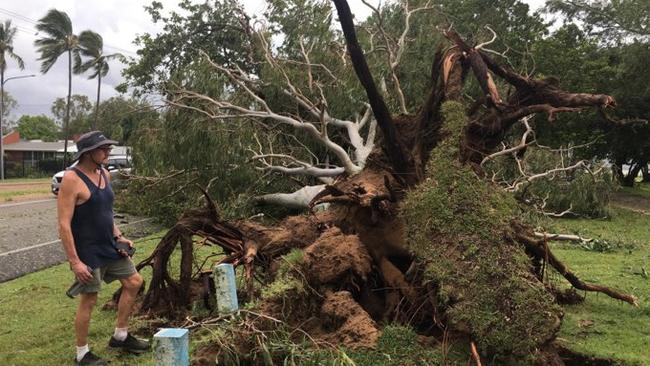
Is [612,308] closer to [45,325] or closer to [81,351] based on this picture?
[81,351]

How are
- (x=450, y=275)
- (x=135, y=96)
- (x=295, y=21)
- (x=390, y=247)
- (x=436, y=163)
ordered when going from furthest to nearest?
(x=135, y=96) → (x=295, y=21) → (x=390, y=247) → (x=436, y=163) → (x=450, y=275)

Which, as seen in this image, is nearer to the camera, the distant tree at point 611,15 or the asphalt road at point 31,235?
the asphalt road at point 31,235

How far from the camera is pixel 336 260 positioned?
4.27 meters

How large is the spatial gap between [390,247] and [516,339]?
1.66m

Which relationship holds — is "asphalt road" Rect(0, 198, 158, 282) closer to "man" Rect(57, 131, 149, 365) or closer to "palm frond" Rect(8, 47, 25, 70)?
"man" Rect(57, 131, 149, 365)

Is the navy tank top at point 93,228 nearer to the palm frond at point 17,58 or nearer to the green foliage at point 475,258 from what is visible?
the green foliage at point 475,258

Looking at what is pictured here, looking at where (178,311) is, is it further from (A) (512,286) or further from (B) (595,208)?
(B) (595,208)

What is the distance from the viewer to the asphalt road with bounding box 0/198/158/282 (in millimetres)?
8672

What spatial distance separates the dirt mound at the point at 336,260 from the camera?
4238mm

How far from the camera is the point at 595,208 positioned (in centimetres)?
1420

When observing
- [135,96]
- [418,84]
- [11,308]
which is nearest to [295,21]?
[418,84]

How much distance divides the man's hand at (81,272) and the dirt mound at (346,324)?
159 cm

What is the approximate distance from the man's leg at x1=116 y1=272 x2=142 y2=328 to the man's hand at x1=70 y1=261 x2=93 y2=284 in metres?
0.44

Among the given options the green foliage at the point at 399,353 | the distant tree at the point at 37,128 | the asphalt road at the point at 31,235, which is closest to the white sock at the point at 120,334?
the green foliage at the point at 399,353
